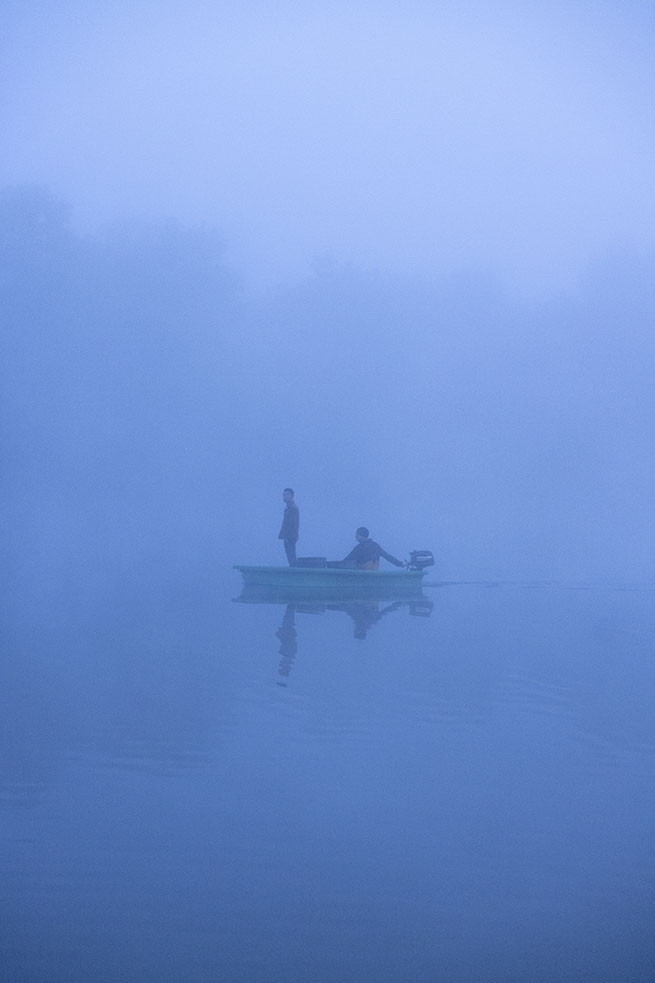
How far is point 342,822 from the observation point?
6.58m

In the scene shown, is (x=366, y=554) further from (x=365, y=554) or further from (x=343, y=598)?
(x=343, y=598)

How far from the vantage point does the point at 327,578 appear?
20.1 m

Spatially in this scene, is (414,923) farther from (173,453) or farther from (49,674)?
(173,453)

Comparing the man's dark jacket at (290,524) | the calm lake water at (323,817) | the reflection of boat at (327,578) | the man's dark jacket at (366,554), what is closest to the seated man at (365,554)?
the man's dark jacket at (366,554)

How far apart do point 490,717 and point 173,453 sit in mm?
97109

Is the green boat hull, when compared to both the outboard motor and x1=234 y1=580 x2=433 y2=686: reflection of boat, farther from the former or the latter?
the outboard motor

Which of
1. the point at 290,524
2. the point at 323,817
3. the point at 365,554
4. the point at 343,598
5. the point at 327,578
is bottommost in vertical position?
the point at 323,817

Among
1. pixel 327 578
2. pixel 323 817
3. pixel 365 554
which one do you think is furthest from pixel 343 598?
pixel 323 817

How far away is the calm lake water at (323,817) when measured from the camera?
16.0 ft

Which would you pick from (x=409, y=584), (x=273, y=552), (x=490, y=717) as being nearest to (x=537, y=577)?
(x=409, y=584)

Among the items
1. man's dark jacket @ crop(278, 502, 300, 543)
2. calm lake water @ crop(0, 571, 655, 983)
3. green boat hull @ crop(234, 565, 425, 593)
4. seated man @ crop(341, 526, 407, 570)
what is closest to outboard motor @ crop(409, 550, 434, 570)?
green boat hull @ crop(234, 565, 425, 593)

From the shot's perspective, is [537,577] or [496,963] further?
[537,577]

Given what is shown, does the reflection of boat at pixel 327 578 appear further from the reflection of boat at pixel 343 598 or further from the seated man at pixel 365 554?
the seated man at pixel 365 554

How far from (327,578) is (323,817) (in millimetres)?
13468
